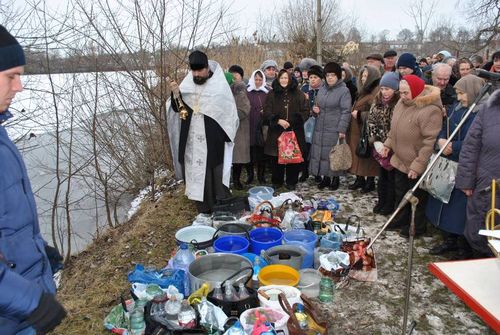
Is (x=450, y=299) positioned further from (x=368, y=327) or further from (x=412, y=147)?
(x=412, y=147)

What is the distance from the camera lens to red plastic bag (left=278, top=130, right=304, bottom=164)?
539cm

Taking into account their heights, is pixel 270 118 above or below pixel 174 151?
above

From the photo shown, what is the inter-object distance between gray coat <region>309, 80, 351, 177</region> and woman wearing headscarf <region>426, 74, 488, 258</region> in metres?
1.50

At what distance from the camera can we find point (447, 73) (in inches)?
182

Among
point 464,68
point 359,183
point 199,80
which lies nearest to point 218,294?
point 199,80

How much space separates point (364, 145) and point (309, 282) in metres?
2.33

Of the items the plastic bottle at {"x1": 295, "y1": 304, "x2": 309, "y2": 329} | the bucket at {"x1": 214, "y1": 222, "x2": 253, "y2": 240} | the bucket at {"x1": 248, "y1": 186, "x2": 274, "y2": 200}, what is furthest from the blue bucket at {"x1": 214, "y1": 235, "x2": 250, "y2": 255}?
the bucket at {"x1": 248, "y1": 186, "x2": 274, "y2": 200}

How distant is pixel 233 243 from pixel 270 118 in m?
2.24

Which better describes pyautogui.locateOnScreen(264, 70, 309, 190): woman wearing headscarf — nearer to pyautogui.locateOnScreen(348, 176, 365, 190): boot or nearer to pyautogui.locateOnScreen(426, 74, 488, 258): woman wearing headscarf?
pyautogui.locateOnScreen(348, 176, 365, 190): boot

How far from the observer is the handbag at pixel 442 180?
3625 millimetres

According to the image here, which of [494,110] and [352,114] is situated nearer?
[494,110]

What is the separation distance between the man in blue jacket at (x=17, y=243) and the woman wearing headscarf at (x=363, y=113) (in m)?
4.32

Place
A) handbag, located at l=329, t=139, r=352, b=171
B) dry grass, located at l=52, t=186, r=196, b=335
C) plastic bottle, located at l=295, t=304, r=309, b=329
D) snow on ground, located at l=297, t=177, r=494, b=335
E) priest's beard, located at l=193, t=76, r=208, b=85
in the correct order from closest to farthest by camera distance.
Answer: plastic bottle, located at l=295, t=304, r=309, b=329 < snow on ground, located at l=297, t=177, r=494, b=335 < dry grass, located at l=52, t=186, r=196, b=335 < priest's beard, located at l=193, t=76, r=208, b=85 < handbag, located at l=329, t=139, r=352, b=171

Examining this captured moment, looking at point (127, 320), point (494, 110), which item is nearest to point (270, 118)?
point (494, 110)
